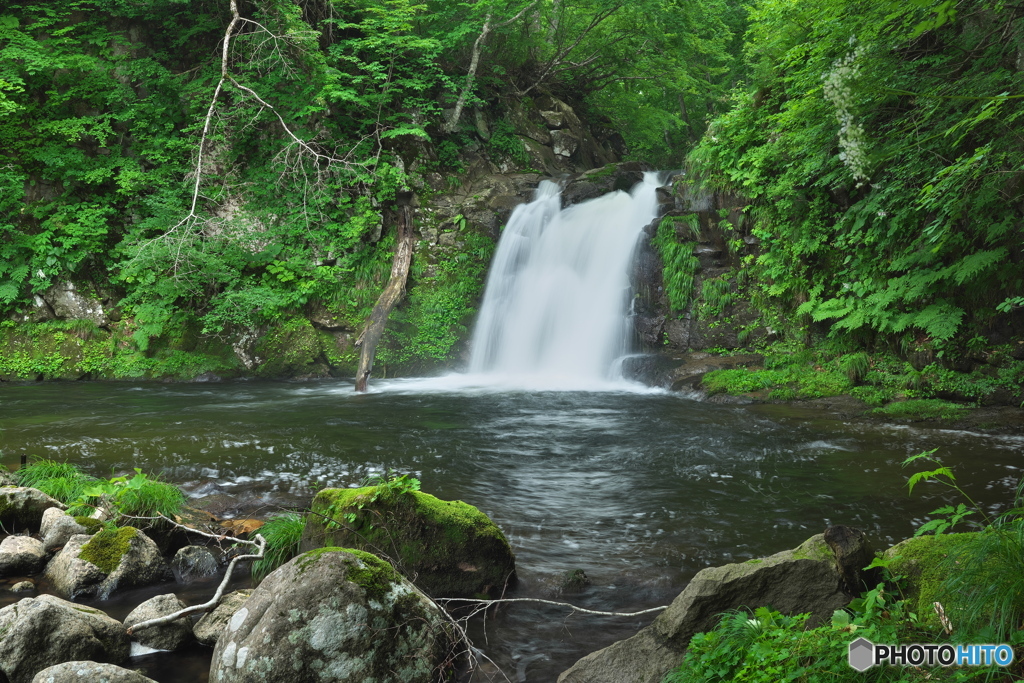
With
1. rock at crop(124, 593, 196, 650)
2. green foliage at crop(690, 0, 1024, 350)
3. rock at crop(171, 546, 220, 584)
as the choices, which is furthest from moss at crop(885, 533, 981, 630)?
rock at crop(171, 546, 220, 584)

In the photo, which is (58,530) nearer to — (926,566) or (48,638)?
(48,638)

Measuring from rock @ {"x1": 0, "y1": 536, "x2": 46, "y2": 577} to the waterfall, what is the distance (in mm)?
8921

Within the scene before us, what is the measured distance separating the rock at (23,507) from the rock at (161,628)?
215 centimetres

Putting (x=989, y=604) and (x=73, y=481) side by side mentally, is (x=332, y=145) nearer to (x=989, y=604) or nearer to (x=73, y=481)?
(x=73, y=481)

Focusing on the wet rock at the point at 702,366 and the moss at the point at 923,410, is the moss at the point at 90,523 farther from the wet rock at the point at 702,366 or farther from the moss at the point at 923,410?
the moss at the point at 923,410

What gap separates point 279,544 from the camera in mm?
4266

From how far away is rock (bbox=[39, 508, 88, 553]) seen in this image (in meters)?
4.38

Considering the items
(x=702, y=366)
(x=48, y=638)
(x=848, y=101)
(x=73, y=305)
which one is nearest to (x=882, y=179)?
(x=702, y=366)

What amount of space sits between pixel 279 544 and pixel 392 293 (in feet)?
32.0

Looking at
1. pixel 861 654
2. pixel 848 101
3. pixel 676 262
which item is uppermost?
pixel 848 101

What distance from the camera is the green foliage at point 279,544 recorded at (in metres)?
4.15

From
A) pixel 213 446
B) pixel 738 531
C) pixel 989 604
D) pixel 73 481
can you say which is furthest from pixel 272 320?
pixel 989 604

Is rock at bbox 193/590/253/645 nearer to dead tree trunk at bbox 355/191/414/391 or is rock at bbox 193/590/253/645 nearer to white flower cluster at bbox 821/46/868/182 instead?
white flower cluster at bbox 821/46/868/182

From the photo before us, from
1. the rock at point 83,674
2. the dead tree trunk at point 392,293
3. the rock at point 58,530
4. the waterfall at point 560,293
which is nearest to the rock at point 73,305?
the dead tree trunk at point 392,293
